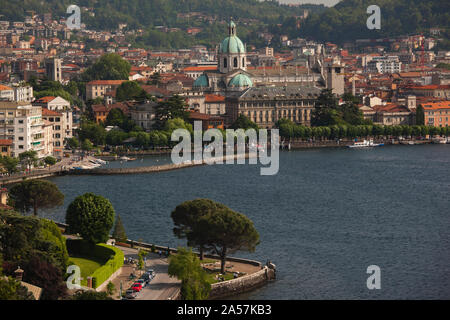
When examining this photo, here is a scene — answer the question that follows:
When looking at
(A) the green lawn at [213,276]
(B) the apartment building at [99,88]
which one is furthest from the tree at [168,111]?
(A) the green lawn at [213,276]

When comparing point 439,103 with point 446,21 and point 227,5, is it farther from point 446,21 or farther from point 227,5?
point 227,5

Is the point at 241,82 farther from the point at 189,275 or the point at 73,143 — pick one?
the point at 189,275

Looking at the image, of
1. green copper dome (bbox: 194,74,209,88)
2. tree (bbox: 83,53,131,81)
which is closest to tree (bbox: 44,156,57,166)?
green copper dome (bbox: 194,74,209,88)

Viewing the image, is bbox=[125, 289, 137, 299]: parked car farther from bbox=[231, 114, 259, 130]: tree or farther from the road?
bbox=[231, 114, 259, 130]: tree

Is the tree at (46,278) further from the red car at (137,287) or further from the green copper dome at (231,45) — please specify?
the green copper dome at (231,45)

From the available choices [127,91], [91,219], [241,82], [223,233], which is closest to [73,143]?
[241,82]

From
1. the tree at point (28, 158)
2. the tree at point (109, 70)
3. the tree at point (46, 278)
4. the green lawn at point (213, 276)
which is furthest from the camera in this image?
the tree at point (109, 70)
